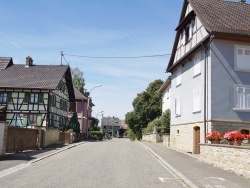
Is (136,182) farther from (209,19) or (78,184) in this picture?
(209,19)

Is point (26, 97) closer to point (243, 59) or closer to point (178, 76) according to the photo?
point (178, 76)

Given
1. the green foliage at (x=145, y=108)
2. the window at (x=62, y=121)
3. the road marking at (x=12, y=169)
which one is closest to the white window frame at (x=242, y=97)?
the road marking at (x=12, y=169)

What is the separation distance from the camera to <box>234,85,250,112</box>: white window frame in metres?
21.9

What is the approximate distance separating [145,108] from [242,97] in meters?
40.6

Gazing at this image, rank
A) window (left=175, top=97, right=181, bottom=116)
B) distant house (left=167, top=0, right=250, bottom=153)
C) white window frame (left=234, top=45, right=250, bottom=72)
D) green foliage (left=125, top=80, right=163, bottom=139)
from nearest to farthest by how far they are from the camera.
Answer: distant house (left=167, top=0, right=250, bottom=153) < white window frame (left=234, top=45, right=250, bottom=72) < window (left=175, top=97, right=181, bottom=116) < green foliage (left=125, top=80, right=163, bottom=139)

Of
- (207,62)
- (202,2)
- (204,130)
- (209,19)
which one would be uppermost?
(202,2)

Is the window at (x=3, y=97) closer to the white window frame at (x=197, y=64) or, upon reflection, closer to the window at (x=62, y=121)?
the window at (x=62, y=121)

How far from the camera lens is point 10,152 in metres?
20.0

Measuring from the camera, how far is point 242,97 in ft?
72.3

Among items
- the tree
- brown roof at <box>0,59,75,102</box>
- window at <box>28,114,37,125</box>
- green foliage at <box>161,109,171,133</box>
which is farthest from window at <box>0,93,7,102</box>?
the tree

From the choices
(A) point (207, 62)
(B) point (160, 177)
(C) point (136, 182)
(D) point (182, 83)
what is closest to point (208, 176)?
(B) point (160, 177)

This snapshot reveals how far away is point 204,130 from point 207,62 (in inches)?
170

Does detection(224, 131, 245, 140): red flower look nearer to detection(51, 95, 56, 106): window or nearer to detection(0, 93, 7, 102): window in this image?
detection(51, 95, 56, 106): window

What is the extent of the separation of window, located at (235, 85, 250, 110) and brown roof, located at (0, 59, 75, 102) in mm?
21150
